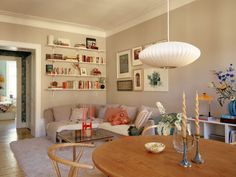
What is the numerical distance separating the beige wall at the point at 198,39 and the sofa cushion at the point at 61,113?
1.88 m

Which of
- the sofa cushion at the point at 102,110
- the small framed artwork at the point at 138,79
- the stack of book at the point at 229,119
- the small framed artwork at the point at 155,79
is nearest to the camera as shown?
the stack of book at the point at 229,119

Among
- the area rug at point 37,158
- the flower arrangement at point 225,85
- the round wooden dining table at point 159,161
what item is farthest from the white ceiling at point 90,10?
the round wooden dining table at point 159,161

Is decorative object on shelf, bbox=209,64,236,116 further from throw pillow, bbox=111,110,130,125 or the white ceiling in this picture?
throw pillow, bbox=111,110,130,125

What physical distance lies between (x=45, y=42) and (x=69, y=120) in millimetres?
2167

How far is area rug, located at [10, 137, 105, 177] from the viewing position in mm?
3010

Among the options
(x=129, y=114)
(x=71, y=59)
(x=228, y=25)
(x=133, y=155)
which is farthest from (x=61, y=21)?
(x=133, y=155)

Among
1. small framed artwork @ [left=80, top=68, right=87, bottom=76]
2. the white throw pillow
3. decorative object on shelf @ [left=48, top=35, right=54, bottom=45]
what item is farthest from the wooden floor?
decorative object on shelf @ [left=48, top=35, right=54, bottom=45]

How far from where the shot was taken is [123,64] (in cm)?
578

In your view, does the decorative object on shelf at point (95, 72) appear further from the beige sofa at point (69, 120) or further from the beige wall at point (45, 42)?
the beige sofa at point (69, 120)

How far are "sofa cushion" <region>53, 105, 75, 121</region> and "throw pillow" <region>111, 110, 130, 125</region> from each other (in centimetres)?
136

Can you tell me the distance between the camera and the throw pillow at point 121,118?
4.64 m

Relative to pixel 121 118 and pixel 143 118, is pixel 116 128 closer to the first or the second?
pixel 121 118

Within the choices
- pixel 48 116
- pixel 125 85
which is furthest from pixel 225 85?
pixel 48 116

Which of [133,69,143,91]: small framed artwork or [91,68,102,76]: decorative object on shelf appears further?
[91,68,102,76]: decorative object on shelf
